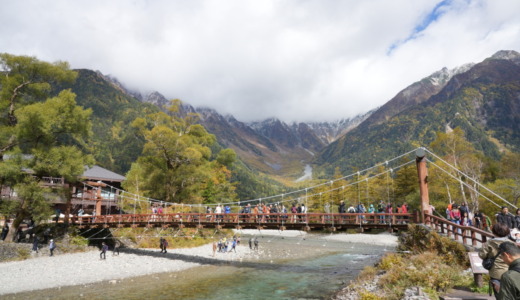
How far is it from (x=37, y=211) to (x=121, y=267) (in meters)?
7.73

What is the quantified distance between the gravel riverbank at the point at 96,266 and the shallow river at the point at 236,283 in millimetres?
1271

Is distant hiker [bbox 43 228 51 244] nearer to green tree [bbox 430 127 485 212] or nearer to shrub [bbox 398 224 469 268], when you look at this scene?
shrub [bbox 398 224 469 268]

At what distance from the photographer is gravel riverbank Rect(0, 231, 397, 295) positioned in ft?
56.1

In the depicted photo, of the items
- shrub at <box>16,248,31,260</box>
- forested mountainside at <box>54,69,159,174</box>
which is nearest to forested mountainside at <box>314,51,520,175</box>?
forested mountainside at <box>54,69,159,174</box>

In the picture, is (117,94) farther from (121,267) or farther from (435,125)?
(435,125)

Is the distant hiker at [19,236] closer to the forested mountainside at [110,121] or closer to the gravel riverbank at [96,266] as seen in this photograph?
the gravel riverbank at [96,266]

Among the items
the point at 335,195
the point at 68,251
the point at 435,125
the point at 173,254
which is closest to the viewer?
the point at 68,251

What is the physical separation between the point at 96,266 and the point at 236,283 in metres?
10.1

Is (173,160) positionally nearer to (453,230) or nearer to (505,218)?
(453,230)

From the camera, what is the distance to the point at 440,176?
3170cm

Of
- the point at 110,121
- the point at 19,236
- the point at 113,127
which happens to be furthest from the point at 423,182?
the point at 110,121

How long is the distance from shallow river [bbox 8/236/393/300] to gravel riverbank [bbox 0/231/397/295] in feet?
4.17

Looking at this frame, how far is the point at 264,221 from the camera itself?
21.2m

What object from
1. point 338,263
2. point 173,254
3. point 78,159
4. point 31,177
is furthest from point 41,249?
point 338,263
